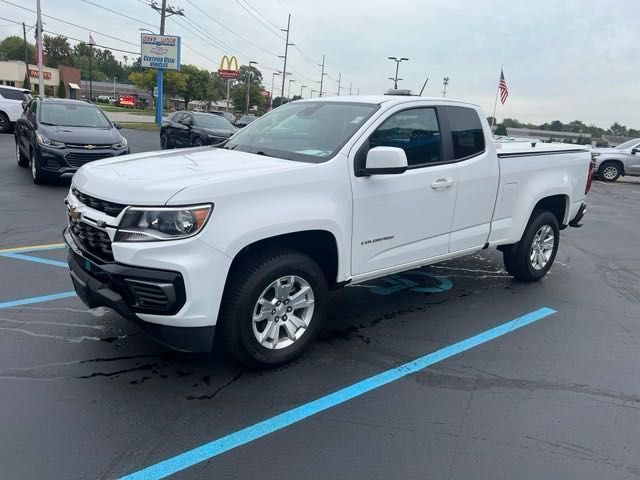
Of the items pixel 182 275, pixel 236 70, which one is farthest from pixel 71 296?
pixel 236 70

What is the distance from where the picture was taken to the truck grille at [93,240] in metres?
3.37

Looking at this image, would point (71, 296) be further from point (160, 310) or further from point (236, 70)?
point (236, 70)

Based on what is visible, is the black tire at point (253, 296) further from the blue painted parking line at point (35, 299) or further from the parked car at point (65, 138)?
the parked car at point (65, 138)

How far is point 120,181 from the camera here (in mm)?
3418

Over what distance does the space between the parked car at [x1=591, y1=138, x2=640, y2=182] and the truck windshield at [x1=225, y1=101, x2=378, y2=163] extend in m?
18.5

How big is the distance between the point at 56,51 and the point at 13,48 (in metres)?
19.4

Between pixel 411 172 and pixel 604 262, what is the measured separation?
4.64m

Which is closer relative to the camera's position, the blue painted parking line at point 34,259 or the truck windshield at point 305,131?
the truck windshield at point 305,131

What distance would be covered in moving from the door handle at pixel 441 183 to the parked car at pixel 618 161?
1806 cm

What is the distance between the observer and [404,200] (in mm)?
4312

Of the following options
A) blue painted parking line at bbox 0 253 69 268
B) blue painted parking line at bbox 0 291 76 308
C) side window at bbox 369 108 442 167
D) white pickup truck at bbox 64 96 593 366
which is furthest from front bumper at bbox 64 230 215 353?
blue painted parking line at bbox 0 253 69 268

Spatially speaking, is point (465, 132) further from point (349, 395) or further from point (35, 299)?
point (35, 299)

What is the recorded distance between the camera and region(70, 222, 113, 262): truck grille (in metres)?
3.37

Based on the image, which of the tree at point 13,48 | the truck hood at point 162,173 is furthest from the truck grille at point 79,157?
the tree at point 13,48
